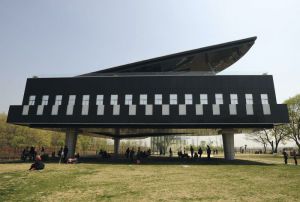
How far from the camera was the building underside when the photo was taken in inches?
1160

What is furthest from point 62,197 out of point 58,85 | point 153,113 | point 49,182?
point 58,85

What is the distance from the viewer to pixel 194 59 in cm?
3512

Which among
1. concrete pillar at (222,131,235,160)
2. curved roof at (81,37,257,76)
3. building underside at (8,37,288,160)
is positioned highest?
curved roof at (81,37,257,76)

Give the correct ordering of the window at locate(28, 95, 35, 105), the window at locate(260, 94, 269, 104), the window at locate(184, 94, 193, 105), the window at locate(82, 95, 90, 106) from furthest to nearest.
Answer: the window at locate(28, 95, 35, 105) < the window at locate(82, 95, 90, 106) < the window at locate(184, 94, 193, 105) < the window at locate(260, 94, 269, 104)

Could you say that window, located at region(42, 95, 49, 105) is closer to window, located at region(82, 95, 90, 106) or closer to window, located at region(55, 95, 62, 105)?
window, located at region(55, 95, 62, 105)

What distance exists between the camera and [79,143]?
90312 mm

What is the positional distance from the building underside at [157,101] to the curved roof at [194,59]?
0.49ft

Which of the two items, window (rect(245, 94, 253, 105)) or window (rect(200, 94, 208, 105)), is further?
window (rect(200, 94, 208, 105))

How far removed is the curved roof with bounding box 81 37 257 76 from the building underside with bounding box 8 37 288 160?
0.15m

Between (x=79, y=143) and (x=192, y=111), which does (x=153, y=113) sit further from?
(x=79, y=143)

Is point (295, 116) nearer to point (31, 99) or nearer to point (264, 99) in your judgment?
point (264, 99)

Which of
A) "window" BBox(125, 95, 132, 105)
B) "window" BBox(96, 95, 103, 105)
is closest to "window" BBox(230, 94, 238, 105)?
"window" BBox(125, 95, 132, 105)

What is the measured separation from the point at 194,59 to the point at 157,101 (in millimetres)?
9527

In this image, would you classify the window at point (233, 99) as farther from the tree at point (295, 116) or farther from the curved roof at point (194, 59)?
the tree at point (295, 116)
